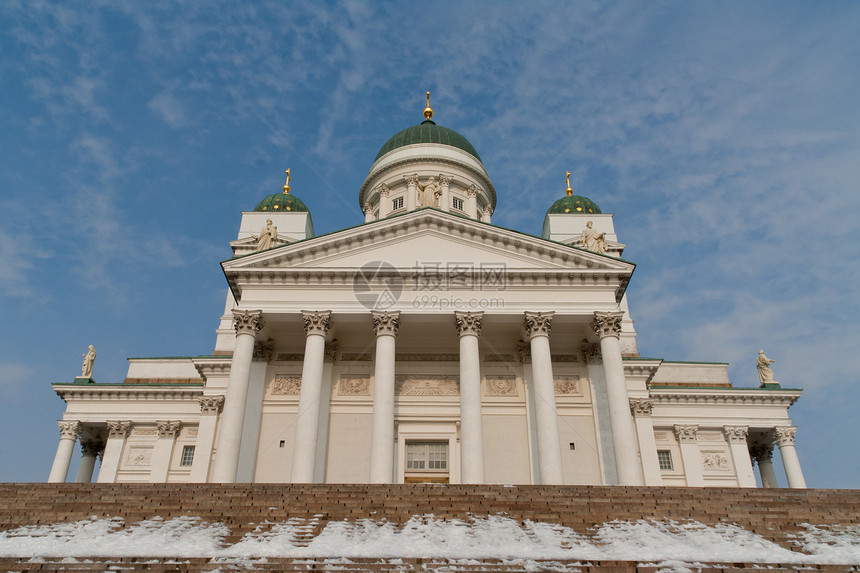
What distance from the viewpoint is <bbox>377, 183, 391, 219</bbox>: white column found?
41844 mm

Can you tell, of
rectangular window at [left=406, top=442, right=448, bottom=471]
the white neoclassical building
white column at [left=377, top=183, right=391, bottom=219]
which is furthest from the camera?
white column at [left=377, top=183, right=391, bottom=219]

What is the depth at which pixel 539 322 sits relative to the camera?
24.0 m

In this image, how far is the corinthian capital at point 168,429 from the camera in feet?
117

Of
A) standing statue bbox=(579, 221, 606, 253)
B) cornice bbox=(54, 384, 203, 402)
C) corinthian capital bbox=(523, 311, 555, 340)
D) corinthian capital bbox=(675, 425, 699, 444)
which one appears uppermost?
standing statue bbox=(579, 221, 606, 253)

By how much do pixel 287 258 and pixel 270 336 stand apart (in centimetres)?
361

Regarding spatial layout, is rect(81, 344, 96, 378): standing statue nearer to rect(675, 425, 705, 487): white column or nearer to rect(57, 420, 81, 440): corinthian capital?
rect(57, 420, 81, 440): corinthian capital

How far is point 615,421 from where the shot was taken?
73.5 feet

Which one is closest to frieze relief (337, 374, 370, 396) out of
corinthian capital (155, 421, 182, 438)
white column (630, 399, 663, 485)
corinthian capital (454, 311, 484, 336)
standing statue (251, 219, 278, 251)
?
corinthian capital (454, 311, 484, 336)

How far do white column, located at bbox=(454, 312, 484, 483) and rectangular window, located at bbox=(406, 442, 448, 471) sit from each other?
255 cm

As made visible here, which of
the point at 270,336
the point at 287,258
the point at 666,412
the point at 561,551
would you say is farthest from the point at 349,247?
the point at 666,412

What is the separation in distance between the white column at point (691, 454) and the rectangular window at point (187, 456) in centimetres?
2620

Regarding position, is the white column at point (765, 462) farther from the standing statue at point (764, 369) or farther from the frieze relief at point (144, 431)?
the frieze relief at point (144, 431)

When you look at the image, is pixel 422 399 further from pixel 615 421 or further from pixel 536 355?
pixel 615 421

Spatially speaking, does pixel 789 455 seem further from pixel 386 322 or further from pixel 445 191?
pixel 386 322
